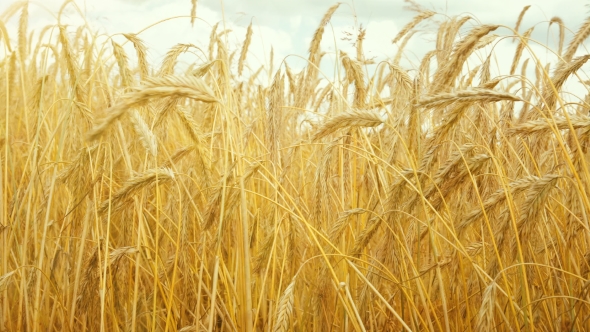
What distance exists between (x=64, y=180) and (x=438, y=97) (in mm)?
1343

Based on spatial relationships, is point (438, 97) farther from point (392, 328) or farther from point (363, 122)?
point (392, 328)

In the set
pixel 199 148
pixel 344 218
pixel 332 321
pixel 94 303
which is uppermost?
pixel 199 148

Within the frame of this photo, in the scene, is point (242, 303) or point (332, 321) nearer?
point (242, 303)

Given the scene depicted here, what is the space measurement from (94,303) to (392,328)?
3.22 ft

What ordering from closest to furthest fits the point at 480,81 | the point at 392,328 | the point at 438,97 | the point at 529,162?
the point at 438,97
the point at 392,328
the point at 480,81
the point at 529,162

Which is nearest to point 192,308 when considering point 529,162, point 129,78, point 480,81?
point 129,78

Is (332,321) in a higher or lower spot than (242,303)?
lower

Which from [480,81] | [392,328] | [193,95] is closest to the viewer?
[193,95]

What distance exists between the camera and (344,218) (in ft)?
4.78

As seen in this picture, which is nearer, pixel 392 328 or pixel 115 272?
pixel 115 272

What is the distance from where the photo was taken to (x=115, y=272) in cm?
149

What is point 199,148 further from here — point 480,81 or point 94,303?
point 480,81

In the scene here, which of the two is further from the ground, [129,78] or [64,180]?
[129,78]

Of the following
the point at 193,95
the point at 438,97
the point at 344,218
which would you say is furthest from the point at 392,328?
the point at 193,95
